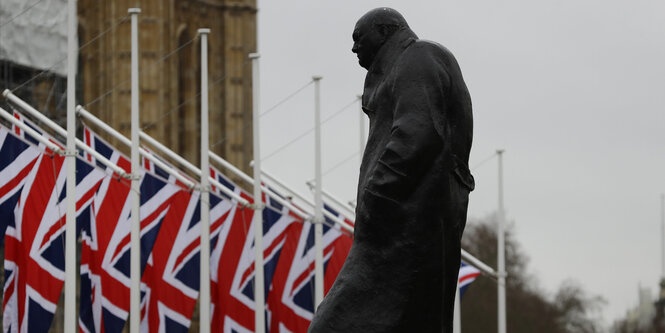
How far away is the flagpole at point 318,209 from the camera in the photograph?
1325 inches

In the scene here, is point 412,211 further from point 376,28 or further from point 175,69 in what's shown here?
point 175,69

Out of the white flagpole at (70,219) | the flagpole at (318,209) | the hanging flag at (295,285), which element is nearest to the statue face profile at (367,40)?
the white flagpole at (70,219)

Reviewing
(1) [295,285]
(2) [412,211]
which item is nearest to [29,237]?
(1) [295,285]

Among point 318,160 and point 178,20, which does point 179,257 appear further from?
point 178,20

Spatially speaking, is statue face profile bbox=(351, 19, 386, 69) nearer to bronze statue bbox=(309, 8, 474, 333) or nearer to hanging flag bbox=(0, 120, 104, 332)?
bronze statue bbox=(309, 8, 474, 333)

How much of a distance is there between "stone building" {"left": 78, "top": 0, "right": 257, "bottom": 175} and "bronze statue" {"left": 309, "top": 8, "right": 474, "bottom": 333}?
50.6 meters

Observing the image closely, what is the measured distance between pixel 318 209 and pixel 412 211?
26125 mm

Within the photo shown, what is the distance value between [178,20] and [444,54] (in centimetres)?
5659

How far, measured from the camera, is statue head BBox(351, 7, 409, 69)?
356 inches

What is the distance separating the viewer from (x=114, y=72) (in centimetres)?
6125

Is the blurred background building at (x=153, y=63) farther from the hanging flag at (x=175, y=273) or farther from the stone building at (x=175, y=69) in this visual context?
the hanging flag at (x=175, y=273)

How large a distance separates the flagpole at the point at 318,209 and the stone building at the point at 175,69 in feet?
79.5

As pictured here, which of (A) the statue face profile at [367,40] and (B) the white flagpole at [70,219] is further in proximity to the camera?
(B) the white flagpole at [70,219]

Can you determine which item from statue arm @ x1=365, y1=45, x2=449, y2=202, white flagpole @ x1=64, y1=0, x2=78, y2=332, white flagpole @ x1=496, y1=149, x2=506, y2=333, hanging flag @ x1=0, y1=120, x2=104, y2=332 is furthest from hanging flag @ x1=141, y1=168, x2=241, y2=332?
statue arm @ x1=365, y1=45, x2=449, y2=202
